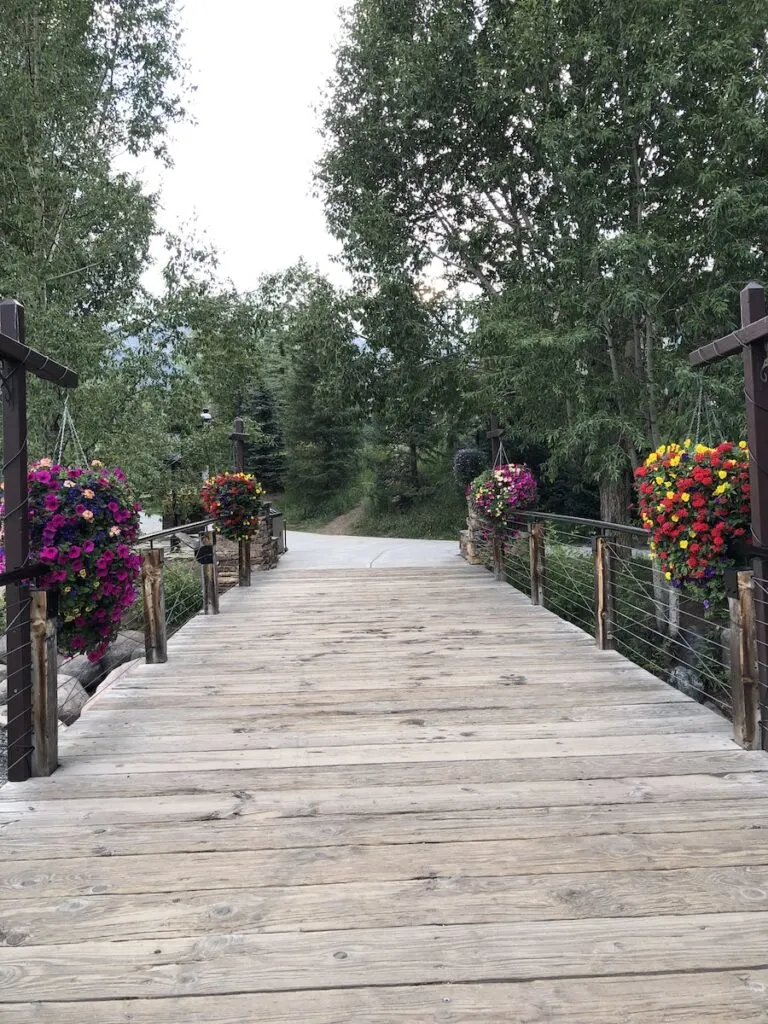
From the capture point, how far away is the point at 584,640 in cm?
446

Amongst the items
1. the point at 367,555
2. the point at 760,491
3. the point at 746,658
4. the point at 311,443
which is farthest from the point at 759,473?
the point at 311,443

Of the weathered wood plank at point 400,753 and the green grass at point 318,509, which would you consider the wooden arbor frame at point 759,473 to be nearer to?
the weathered wood plank at point 400,753

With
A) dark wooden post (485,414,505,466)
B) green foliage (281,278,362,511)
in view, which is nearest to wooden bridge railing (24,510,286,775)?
dark wooden post (485,414,505,466)

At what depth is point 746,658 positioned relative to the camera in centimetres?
255

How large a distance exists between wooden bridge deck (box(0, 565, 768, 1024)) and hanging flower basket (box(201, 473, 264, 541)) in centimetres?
393

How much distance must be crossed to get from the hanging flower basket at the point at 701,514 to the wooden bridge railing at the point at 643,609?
0.14m

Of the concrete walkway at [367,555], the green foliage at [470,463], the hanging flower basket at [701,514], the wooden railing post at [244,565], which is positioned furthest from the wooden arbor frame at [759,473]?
the green foliage at [470,463]

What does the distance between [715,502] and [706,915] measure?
5.29 feet

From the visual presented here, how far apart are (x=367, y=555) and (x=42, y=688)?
9.19 meters

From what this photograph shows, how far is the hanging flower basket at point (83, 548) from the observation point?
265 cm

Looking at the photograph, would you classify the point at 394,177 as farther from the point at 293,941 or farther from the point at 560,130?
the point at 293,941

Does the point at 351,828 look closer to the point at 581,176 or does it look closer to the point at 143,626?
the point at 143,626

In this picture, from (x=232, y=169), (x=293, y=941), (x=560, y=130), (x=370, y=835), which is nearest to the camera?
(x=293, y=941)

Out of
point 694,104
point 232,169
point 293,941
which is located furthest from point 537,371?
point 232,169
